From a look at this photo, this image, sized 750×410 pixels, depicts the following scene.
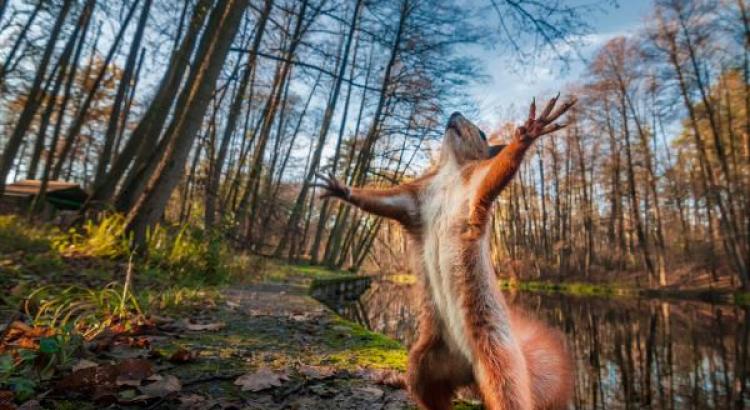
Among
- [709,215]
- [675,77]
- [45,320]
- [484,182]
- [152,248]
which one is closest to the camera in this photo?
[484,182]

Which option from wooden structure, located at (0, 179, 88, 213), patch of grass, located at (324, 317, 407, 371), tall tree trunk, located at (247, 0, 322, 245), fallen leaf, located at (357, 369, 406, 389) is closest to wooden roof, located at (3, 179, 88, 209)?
wooden structure, located at (0, 179, 88, 213)

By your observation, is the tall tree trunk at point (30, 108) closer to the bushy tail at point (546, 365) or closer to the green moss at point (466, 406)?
the green moss at point (466, 406)

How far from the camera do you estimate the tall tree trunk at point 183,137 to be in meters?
5.93

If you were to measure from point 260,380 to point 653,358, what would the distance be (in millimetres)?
6761

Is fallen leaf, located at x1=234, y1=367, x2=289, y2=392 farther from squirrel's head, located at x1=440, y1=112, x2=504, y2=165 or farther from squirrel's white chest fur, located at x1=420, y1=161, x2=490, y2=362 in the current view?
squirrel's head, located at x1=440, y1=112, x2=504, y2=165

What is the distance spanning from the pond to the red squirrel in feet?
1.76

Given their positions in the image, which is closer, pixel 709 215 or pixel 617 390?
pixel 617 390

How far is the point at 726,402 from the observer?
4.32m

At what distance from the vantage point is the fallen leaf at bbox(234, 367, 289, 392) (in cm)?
199

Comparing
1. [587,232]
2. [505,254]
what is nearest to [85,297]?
[587,232]

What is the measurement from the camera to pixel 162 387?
181cm

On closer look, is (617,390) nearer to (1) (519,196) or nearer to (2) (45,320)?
(2) (45,320)

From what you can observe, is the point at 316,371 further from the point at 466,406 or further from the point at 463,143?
the point at 463,143

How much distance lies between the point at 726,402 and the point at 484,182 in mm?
4728
